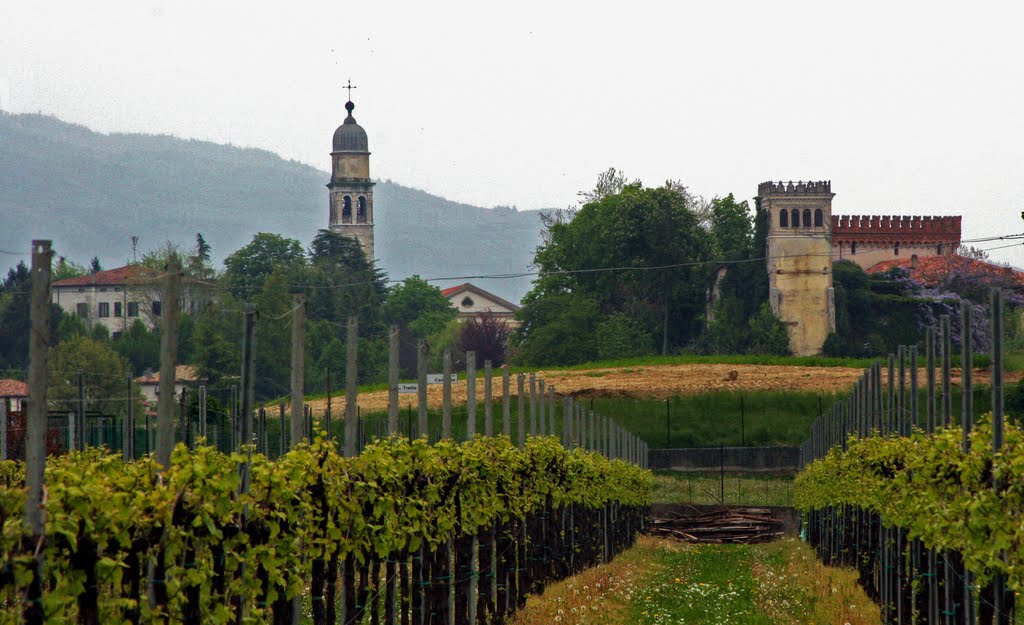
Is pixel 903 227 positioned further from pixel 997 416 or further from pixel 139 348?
pixel 997 416

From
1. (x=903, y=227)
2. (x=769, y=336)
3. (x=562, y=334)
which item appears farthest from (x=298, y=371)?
(x=903, y=227)

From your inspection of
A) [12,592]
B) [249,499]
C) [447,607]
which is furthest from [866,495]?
[12,592]

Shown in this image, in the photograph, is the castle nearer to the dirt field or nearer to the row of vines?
the dirt field

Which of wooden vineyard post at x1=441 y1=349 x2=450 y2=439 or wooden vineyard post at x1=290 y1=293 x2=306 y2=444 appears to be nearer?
wooden vineyard post at x1=290 y1=293 x2=306 y2=444

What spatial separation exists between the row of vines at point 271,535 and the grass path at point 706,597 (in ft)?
2.95

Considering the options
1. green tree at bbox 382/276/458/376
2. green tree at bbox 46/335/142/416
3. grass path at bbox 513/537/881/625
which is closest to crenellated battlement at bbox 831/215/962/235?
green tree at bbox 382/276/458/376

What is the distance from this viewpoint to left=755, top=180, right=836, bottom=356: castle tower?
12531 cm

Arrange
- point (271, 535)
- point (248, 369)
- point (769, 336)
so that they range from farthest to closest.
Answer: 1. point (769, 336)
2. point (248, 369)
3. point (271, 535)

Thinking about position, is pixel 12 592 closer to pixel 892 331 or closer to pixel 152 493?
pixel 152 493

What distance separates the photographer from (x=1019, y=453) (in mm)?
12555

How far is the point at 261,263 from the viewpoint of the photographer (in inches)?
6275

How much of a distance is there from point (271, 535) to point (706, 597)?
14.4 m

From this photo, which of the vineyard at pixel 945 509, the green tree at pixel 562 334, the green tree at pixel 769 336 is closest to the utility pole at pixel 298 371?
the vineyard at pixel 945 509

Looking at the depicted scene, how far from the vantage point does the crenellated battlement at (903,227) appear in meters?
142
